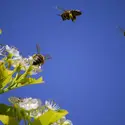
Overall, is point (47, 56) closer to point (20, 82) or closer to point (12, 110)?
point (20, 82)

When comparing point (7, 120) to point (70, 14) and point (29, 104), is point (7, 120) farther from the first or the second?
point (70, 14)

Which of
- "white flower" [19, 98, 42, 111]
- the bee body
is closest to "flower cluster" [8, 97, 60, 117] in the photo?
"white flower" [19, 98, 42, 111]

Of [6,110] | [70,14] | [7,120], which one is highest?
[70,14]

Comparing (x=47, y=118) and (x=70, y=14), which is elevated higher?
(x=70, y=14)

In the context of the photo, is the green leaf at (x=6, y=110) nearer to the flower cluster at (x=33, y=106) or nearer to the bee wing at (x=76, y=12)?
the flower cluster at (x=33, y=106)

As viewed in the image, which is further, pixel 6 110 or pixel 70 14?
pixel 70 14

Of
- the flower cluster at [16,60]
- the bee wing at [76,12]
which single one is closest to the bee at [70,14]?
the bee wing at [76,12]

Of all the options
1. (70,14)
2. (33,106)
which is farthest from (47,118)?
(70,14)

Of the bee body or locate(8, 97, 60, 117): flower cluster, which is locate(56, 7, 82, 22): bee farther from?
locate(8, 97, 60, 117): flower cluster

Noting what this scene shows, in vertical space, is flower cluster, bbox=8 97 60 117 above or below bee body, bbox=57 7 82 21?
below
